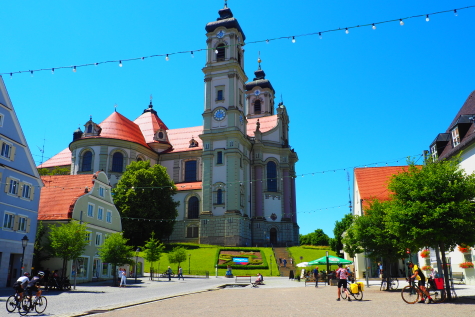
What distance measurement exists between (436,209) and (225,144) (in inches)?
2012

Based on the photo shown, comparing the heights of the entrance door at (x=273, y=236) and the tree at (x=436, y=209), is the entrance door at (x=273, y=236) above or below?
above

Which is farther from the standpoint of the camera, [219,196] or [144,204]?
[219,196]

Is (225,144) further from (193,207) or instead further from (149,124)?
(149,124)

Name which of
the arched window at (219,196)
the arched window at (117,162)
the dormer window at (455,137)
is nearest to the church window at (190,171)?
the arched window at (219,196)

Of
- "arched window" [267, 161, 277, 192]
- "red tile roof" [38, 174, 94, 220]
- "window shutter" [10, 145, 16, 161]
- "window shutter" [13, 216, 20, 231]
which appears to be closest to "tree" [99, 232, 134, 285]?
"red tile roof" [38, 174, 94, 220]

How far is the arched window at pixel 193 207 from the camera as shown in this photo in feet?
232

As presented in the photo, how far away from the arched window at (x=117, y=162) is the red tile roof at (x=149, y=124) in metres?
9.85

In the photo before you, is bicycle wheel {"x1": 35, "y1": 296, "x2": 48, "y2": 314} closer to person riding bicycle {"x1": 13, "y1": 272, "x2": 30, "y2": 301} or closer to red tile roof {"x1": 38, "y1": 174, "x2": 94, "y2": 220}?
person riding bicycle {"x1": 13, "y1": 272, "x2": 30, "y2": 301}

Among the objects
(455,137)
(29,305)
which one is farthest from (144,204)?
(29,305)

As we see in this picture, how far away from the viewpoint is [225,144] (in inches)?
2721

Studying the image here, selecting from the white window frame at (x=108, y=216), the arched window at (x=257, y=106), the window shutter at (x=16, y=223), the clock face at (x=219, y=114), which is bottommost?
the window shutter at (x=16, y=223)

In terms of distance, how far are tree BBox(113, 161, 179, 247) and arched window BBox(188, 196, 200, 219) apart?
732 centimetres

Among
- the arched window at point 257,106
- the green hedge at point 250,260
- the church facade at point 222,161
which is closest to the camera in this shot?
the green hedge at point 250,260

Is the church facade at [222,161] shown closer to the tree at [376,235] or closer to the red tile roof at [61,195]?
the red tile roof at [61,195]
